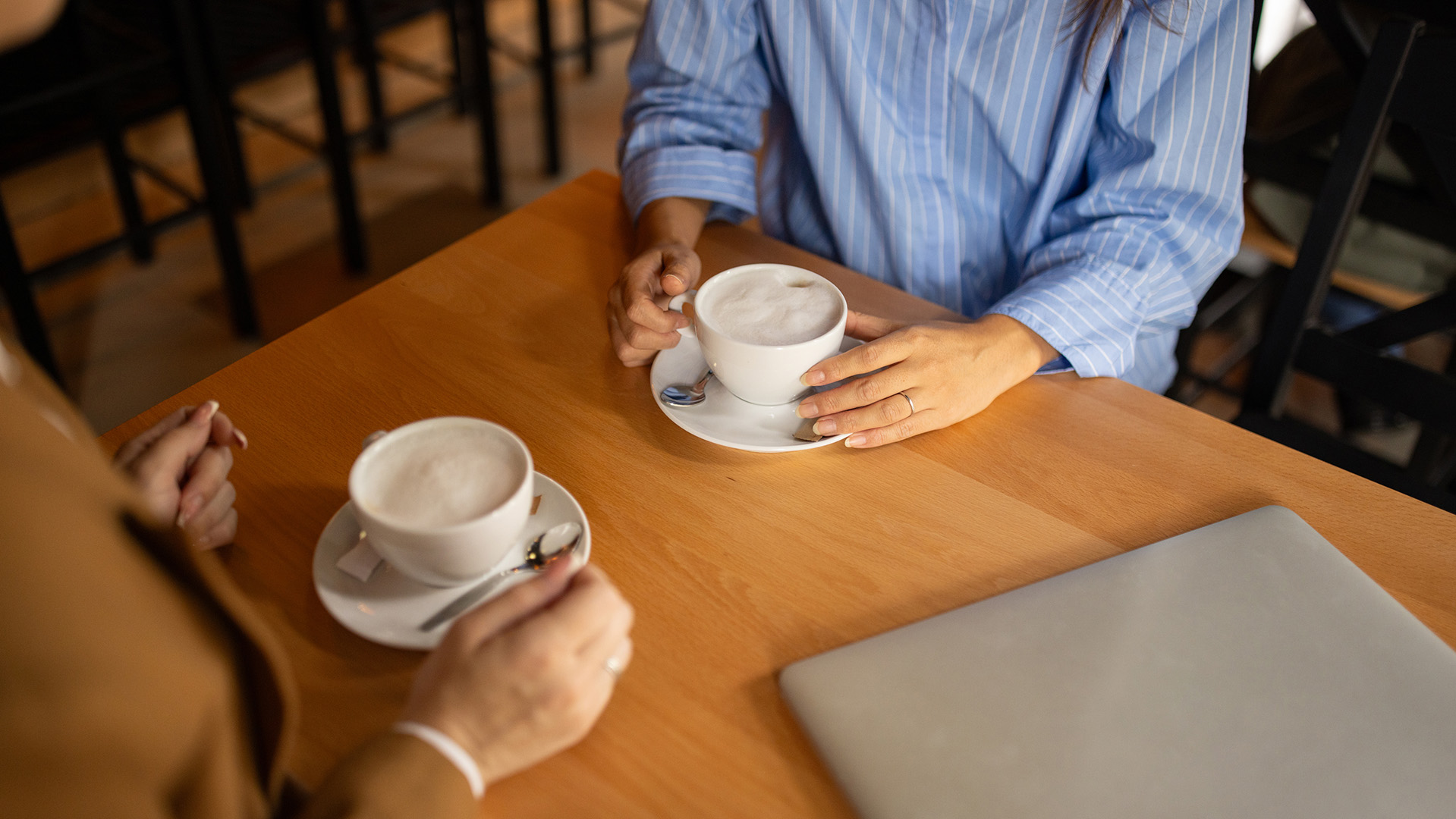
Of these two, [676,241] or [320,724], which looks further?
[676,241]

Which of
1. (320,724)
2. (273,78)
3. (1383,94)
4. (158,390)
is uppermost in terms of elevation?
(1383,94)

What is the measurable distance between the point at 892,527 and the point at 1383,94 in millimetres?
712

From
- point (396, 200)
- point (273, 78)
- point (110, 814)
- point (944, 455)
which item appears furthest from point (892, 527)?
point (273, 78)

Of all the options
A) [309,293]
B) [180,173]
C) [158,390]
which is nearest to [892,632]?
[158,390]

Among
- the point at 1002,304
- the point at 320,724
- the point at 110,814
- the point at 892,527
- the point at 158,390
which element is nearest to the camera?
the point at 110,814

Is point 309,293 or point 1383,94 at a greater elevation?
point 1383,94

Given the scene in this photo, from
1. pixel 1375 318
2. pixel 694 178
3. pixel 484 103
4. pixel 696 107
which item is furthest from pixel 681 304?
pixel 484 103

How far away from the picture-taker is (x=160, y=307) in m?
2.24

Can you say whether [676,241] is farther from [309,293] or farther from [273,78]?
[273,78]

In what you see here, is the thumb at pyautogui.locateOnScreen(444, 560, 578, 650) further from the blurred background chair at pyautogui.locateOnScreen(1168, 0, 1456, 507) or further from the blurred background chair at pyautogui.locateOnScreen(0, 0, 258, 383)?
the blurred background chair at pyautogui.locateOnScreen(0, 0, 258, 383)

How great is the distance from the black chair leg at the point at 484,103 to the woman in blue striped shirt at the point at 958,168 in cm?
144

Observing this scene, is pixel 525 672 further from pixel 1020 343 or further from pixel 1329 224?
pixel 1329 224

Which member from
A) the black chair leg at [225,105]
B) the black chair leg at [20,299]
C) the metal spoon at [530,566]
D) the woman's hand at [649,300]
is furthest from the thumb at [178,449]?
the black chair leg at [225,105]

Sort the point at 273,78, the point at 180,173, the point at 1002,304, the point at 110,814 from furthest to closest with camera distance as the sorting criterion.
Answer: the point at 273,78 → the point at 180,173 → the point at 1002,304 → the point at 110,814
